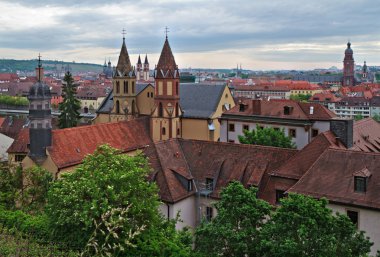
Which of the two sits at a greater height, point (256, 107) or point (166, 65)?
point (166, 65)

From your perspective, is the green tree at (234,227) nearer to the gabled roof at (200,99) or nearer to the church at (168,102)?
the church at (168,102)

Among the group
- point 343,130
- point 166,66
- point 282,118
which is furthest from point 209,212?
point 282,118

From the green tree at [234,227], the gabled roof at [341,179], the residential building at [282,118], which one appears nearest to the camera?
the green tree at [234,227]

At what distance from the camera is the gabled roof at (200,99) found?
57431mm

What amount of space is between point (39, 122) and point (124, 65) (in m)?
20.9

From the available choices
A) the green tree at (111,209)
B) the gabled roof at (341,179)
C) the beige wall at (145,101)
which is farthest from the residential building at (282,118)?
the green tree at (111,209)

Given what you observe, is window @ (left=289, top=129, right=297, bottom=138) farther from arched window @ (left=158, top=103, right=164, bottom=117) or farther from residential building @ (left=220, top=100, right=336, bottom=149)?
arched window @ (left=158, top=103, right=164, bottom=117)

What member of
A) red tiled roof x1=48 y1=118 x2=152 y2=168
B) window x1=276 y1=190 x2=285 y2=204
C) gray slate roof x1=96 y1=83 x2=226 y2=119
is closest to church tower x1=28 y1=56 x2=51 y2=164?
red tiled roof x1=48 y1=118 x2=152 y2=168

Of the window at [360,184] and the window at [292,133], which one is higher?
the window at [292,133]

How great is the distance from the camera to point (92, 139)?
146 feet

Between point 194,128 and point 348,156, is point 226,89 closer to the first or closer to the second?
point 194,128

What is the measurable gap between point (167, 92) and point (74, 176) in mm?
32165

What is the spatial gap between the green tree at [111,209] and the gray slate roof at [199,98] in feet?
114

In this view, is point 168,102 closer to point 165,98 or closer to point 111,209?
point 165,98
